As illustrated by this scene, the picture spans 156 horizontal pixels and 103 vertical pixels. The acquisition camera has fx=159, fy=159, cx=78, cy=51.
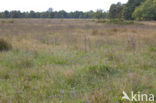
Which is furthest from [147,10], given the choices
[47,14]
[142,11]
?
[47,14]

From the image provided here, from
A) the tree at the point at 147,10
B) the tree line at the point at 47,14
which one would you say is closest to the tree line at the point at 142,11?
the tree at the point at 147,10

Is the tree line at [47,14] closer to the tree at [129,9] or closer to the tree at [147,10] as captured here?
the tree at [129,9]

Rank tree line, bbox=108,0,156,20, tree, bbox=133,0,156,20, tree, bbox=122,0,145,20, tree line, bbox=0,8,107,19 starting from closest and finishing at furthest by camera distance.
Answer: tree, bbox=133,0,156,20, tree line, bbox=108,0,156,20, tree, bbox=122,0,145,20, tree line, bbox=0,8,107,19

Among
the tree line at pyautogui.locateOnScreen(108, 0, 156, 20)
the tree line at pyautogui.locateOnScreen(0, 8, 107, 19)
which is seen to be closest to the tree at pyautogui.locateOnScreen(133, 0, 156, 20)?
the tree line at pyautogui.locateOnScreen(108, 0, 156, 20)

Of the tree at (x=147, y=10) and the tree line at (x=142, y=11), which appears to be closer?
the tree at (x=147, y=10)

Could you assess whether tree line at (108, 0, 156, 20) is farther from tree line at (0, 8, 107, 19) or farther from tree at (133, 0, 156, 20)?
tree line at (0, 8, 107, 19)

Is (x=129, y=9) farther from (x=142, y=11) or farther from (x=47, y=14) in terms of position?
(x=47, y=14)

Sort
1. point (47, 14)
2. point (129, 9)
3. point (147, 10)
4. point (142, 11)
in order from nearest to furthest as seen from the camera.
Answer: point (147, 10) → point (142, 11) → point (129, 9) → point (47, 14)

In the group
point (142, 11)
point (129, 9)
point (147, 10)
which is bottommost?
point (142, 11)

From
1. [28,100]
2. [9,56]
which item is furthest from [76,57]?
[28,100]

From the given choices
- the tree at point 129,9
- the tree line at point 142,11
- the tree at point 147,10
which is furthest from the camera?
the tree at point 129,9

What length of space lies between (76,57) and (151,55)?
3.17 meters

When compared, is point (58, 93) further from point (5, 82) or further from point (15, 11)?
point (15, 11)

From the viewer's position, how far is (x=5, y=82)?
4.12 meters
